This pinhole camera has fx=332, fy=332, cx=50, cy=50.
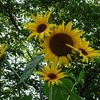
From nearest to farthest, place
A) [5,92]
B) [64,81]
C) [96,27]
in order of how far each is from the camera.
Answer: [64,81] → [96,27] → [5,92]

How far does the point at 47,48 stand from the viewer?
0.87 m

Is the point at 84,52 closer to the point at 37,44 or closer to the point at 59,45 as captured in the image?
the point at 59,45

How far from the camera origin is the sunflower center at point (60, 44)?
2.75 feet

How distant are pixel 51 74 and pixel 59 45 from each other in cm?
16

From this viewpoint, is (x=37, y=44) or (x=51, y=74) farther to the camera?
(x=37, y=44)

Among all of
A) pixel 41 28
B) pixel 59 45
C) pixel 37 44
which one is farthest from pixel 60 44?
pixel 37 44

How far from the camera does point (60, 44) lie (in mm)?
849

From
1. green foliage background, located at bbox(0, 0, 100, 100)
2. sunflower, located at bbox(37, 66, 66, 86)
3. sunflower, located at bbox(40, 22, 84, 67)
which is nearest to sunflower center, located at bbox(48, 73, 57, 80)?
sunflower, located at bbox(37, 66, 66, 86)

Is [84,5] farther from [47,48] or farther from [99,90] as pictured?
[47,48]

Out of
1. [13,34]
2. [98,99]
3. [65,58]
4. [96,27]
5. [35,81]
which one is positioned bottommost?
[65,58]

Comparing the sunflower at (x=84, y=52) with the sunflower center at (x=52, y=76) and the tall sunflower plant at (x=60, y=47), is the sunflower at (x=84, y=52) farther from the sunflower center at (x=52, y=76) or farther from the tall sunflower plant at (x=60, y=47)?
the sunflower center at (x=52, y=76)

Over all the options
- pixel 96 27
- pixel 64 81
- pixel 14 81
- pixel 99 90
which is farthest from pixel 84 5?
pixel 64 81

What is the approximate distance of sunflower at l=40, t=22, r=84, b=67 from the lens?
0.84 m

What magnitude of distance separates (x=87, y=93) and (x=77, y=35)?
308cm
